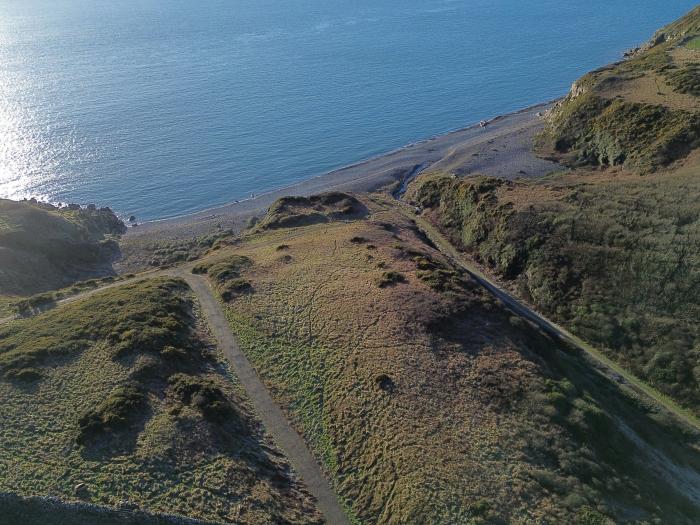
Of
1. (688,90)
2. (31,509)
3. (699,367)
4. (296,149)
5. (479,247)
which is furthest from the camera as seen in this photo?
(296,149)

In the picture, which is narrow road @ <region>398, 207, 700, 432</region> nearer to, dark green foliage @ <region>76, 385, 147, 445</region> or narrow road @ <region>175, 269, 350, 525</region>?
narrow road @ <region>175, 269, 350, 525</region>

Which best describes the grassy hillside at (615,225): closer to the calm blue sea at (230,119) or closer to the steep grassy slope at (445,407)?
the steep grassy slope at (445,407)

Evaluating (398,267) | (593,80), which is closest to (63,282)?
(398,267)

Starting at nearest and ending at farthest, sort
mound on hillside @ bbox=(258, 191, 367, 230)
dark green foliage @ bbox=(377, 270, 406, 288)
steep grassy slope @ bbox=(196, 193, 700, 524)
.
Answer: steep grassy slope @ bbox=(196, 193, 700, 524) < dark green foliage @ bbox=(377, 270, 406, 288) < mound on hillside @ bbox=(258, 191, 367, 230)

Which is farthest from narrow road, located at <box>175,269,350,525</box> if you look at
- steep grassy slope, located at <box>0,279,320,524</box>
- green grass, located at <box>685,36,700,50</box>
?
green grass, located at <box>685,36,700,50</box>

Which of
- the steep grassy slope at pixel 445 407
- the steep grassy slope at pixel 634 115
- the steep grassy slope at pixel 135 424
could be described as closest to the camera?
the steep grassy slope at pixel 135 424

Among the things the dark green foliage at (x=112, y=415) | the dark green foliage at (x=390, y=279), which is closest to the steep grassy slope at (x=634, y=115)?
the dark green foliage at (x=390, y=279)

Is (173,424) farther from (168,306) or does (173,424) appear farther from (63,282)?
(63,282)
